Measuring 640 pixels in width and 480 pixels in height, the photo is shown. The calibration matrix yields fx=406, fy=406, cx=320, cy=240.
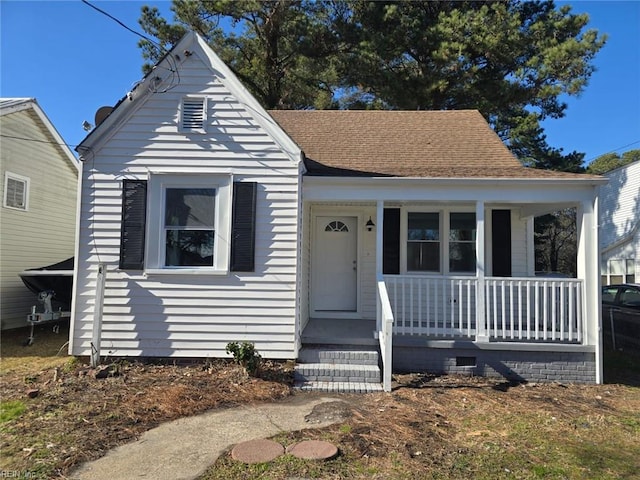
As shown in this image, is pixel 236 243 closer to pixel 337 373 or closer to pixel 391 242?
pixel 337 373

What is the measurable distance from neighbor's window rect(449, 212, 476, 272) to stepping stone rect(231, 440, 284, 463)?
5.41 meters

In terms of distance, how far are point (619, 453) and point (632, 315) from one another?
6.60 m

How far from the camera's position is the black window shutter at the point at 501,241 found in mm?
7965

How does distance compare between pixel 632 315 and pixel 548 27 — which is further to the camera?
pixel 548 27

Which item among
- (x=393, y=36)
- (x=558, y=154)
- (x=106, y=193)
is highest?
(x=393, y=36)

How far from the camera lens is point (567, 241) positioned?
25578mm

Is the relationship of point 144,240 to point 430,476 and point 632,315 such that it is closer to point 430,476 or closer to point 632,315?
point 430,476

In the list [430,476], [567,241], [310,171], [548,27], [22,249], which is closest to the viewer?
[430,476]

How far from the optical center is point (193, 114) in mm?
6520

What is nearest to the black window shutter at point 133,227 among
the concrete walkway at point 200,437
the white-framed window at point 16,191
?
the concrete walkway at point 200,437

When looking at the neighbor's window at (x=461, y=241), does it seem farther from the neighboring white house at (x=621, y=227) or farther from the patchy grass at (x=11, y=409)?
the neighboring white house at (x=621, y=227)

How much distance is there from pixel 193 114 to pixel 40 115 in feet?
24.1

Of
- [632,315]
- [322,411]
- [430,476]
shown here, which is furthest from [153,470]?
[632,315]

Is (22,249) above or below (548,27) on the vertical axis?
below
